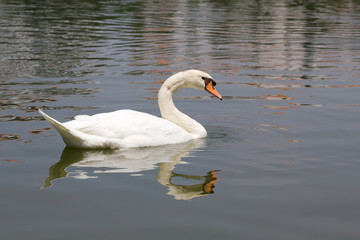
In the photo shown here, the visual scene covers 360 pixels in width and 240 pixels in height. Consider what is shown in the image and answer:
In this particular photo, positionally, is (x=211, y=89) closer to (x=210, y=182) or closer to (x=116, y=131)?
(x=116, y=131)

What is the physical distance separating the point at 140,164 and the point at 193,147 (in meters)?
1.39

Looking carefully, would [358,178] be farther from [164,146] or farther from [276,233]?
[164,146]

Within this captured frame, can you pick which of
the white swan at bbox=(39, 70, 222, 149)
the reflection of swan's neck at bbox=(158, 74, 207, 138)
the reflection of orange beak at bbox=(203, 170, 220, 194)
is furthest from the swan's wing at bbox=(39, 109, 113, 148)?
the reflection of orange beak at bbox=(203, 170, 220, 194)

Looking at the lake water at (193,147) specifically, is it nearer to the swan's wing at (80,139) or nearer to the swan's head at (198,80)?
the swan's wing at (80,139)

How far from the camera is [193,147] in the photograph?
1076cm

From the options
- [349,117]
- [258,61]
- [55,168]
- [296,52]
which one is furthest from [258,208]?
[296,52]

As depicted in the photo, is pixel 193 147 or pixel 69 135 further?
pixel 193 147

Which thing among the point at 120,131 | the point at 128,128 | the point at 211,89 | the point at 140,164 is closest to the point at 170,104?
the point at 211,89

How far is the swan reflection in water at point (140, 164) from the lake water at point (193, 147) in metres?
0.02

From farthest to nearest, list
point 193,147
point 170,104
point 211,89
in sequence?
point 211,89, point 170,104, point 193,147

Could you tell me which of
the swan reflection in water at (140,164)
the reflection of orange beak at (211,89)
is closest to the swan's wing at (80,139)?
the swan reflection in water at (140,164)

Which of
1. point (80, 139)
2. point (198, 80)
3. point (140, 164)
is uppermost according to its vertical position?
point (198, 80)

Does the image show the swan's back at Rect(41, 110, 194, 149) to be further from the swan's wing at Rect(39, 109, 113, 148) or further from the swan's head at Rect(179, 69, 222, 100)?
the swan's head at Rect(179, 69, 222, 100)

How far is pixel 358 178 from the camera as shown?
8914 mm
